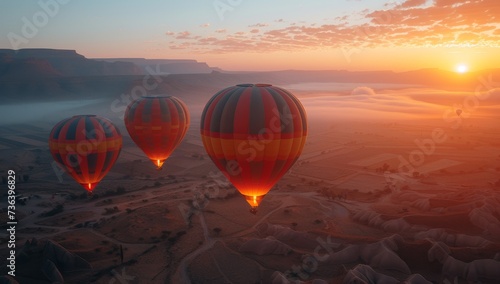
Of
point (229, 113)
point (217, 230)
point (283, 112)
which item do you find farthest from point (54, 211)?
point (283, 112)

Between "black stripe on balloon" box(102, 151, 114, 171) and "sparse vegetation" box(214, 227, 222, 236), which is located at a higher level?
"black stripe on balloon" box(102, 151, 114, 171)

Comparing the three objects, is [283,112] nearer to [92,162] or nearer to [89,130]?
[89,130]

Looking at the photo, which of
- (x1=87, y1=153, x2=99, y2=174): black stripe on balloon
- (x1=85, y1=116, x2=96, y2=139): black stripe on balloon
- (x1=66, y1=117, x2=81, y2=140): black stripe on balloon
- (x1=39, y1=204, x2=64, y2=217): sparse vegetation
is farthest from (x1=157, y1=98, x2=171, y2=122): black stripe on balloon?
(x1=39, y1=204, x2=64, y2=217): sparse vegetation

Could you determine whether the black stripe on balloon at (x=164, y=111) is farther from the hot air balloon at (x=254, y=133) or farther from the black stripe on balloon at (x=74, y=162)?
the hot air balloon at (x=254, y=133)

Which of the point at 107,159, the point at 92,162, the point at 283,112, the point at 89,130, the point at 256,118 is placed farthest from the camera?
the point at 107,159

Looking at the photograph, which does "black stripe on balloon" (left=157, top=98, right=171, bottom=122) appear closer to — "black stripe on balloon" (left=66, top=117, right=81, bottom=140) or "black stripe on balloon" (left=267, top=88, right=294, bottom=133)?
"black stripe on balloon" (left=66, top=117, right=81, bottom=140)

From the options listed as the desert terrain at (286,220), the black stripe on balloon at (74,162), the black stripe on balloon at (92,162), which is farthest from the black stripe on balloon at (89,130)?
the desert terrain at (286,220)
